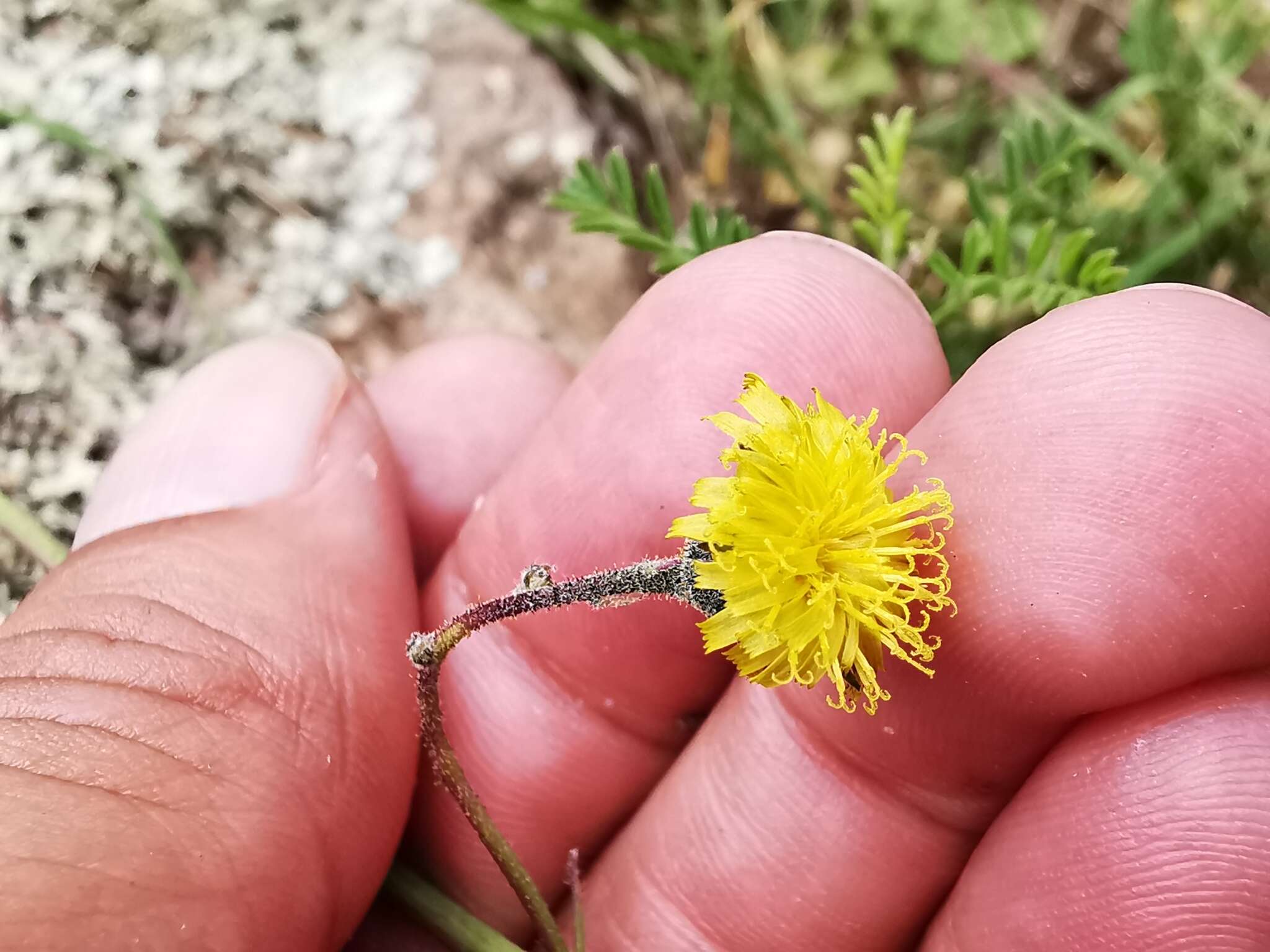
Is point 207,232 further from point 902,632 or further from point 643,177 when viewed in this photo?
point 902,632

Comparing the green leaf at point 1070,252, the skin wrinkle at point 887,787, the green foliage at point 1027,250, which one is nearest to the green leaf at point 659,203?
the green foliage at point 1027,250

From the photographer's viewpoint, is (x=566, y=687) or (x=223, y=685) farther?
(x=566, y=687)

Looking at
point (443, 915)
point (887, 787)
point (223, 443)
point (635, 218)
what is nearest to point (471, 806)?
point (443, 915)

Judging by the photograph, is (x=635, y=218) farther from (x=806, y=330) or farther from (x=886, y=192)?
(x=806, y=330)

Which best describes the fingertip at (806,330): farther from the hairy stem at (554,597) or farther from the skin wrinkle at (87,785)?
the skin wrinkle at (87,785)

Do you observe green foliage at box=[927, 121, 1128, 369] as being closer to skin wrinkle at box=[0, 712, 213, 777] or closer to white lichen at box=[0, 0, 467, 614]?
white lichen at box=[0, 0, 467, 614]

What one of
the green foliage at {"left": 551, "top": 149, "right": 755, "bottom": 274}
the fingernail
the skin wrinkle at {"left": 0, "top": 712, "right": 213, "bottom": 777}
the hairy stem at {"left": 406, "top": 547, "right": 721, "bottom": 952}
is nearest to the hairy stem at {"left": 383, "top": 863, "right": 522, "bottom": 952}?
the hairy stem at {"left": 406, "top": 547, "right": 721, "bottom": 952}
